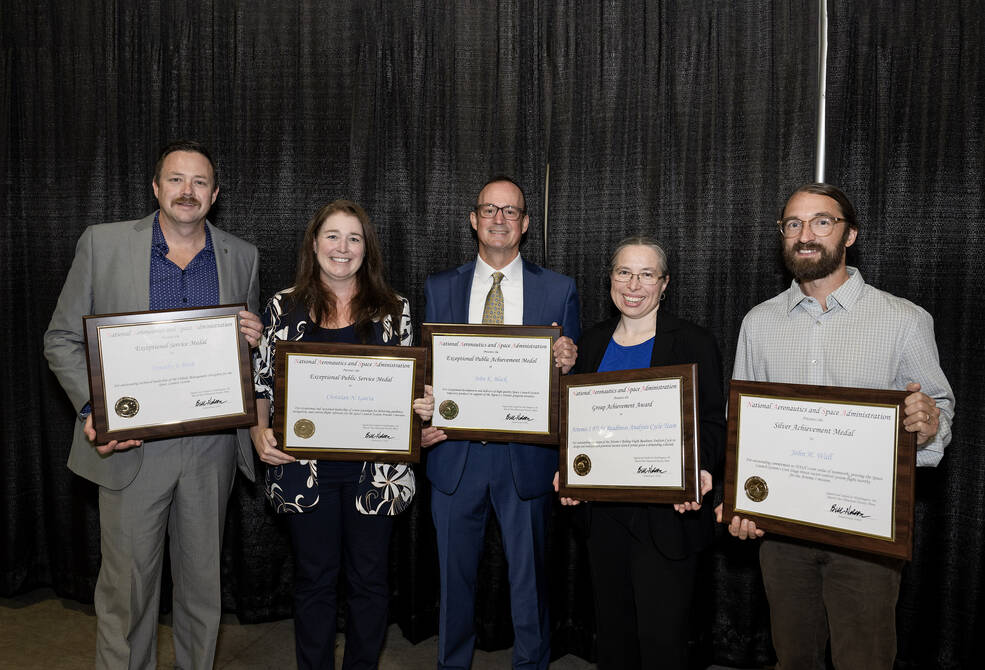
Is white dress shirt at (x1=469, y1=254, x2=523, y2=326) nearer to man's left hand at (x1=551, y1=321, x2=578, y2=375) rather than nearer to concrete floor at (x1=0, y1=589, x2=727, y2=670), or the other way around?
man's left hand at (x1=551, y1=321, x2=578, y2=375)

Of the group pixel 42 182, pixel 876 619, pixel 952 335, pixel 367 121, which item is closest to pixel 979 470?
pixel 952 335

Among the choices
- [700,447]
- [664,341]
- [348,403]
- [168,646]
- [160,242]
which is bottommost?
[168,646]

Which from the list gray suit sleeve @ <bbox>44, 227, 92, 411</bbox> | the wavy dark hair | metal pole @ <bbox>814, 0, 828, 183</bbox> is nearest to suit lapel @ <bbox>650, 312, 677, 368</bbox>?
the wavy dark hair

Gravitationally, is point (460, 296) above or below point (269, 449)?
above

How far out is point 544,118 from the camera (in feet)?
10.3

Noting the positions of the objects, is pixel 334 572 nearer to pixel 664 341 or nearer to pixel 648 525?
pixel 648 525

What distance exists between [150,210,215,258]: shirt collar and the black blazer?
169 centimetres

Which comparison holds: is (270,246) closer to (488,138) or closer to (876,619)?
(488,138)

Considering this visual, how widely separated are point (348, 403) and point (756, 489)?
4.31 feet

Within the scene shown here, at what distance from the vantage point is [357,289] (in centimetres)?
243

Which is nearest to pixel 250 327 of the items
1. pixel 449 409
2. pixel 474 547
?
pixel 449 409

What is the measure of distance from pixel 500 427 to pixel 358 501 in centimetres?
56

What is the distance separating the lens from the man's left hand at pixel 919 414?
1747 millimetres

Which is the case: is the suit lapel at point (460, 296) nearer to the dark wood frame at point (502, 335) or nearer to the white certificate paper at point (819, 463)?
the dark wood frame at point (502, 335)
